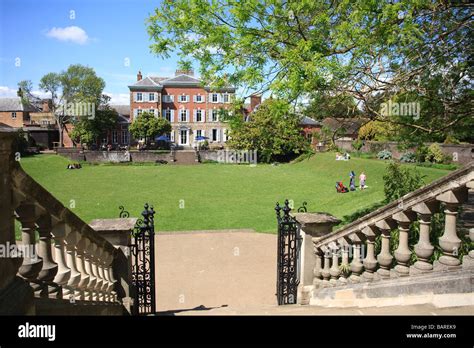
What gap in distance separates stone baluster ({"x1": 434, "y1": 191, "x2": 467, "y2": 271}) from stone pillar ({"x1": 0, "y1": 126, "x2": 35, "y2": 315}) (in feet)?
Answer: 13.4

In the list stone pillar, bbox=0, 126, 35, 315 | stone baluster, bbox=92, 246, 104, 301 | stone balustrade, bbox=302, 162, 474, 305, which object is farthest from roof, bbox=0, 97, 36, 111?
stone pillar, bbox=0, 126, 35, 315

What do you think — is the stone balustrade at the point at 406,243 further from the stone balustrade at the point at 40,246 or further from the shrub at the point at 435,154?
the shrub at the point at 435,154

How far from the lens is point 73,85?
56375 millimetres

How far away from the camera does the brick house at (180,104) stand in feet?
209

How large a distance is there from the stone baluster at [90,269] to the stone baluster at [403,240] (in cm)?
400

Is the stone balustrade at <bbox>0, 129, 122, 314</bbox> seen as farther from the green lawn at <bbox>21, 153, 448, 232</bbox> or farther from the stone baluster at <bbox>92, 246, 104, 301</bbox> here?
the green lawn at <bbox>21, 153, 448, 232</bbox>

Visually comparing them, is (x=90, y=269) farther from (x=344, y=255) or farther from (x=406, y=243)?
(x=406, y=243)

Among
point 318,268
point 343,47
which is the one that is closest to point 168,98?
point 343,47

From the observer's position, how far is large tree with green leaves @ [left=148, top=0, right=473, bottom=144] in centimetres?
764

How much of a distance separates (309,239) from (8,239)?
18.2 ft

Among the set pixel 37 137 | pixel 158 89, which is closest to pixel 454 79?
pixel 158 89

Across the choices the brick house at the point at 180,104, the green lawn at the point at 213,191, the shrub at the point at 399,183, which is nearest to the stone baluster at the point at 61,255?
the shrub at the point at 399,183

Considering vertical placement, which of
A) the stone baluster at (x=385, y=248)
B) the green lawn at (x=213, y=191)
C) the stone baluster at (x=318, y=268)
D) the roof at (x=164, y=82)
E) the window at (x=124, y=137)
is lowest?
the green lawn at (x=213, y=191)

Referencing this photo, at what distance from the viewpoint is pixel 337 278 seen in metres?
6.50
